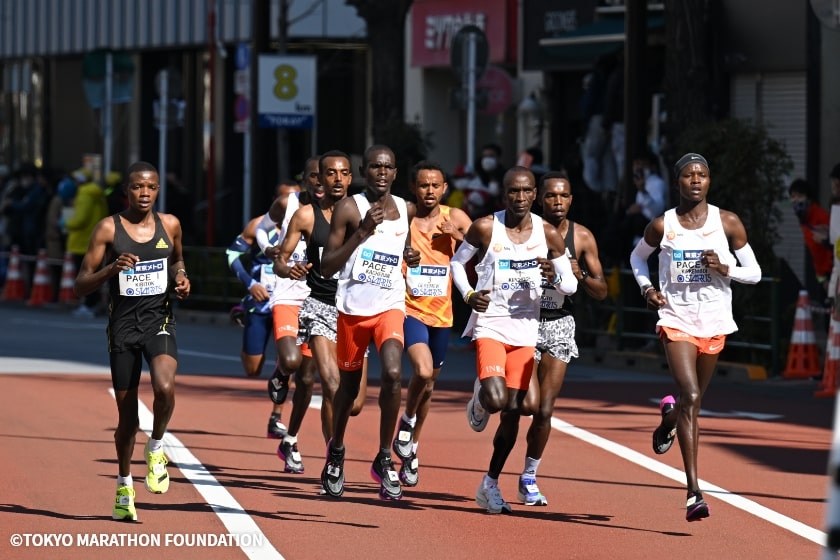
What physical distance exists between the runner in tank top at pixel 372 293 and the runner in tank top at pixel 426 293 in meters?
0.70

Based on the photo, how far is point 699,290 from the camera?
10.8 metres

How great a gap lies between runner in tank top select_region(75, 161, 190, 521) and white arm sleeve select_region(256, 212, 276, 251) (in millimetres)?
3099

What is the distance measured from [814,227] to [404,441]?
8.83 m

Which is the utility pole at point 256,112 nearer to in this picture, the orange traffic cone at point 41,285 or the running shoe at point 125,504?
the orange traffic cone at point 41,285

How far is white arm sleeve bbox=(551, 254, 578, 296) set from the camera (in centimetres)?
1068

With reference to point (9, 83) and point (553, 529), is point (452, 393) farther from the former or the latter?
point (9, 83)

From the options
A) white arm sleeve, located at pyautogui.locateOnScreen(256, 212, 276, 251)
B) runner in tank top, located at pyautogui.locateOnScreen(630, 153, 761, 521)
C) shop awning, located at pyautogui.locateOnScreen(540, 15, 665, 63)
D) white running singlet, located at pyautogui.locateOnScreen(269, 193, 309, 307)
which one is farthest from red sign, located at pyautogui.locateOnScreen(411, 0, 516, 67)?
runner in tank top, located at pyautogui.locateOnScreen(630, 153, 761, 521)

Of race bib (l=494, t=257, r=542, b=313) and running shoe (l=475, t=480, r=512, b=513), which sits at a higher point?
race bib (l=494, t=257, r=542, b=313)

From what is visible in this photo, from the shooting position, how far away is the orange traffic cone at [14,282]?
33.2 metres

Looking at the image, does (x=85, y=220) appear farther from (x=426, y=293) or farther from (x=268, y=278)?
(x=426, y=293)

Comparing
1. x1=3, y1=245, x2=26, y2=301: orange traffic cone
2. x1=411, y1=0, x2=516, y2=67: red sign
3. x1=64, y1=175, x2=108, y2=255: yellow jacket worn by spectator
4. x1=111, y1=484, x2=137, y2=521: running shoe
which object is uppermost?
x1=411, y1=0, x2=516, y2=67: red sign

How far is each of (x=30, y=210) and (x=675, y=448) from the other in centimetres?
2107

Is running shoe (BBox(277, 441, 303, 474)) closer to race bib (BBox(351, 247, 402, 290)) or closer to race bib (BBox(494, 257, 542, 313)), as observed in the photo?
race bib (BBox(351, 247, 402, 290))

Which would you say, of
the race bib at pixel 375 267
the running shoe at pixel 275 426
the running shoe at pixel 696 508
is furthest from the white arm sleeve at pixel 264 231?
the running shoe at pixel 696 508
